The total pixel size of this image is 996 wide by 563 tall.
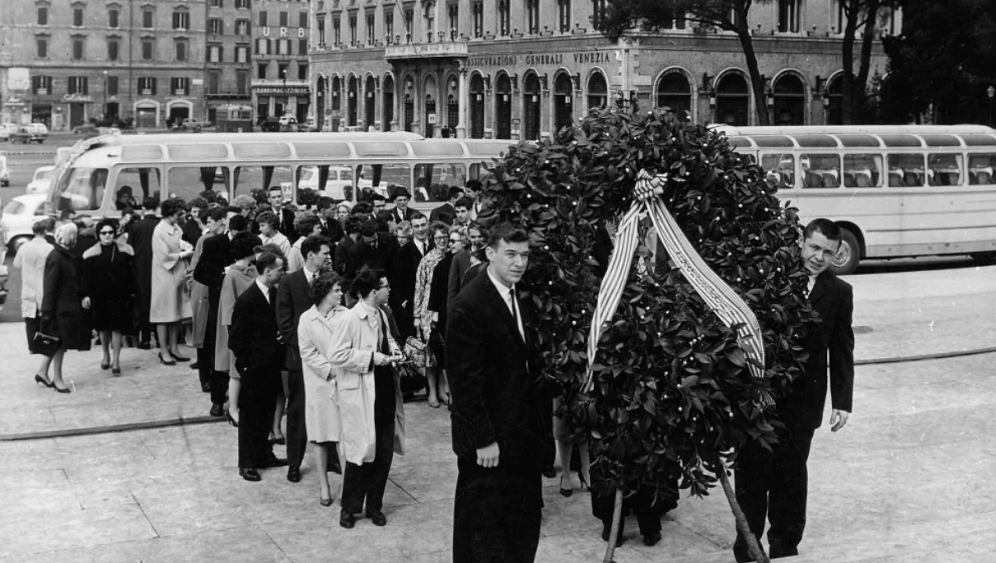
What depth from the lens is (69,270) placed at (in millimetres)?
13812

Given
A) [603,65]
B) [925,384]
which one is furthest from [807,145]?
[603,65]

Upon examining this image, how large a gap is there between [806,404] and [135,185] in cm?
1750

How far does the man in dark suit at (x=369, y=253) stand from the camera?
13516mm

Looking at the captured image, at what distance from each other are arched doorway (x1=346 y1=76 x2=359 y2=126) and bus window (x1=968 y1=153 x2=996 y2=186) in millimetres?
58477

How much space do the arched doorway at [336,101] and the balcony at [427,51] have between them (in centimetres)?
954

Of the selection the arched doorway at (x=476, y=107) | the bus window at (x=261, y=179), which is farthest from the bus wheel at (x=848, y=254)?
the arched doorway at (x=476, y=107)

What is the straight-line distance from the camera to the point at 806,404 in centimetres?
813

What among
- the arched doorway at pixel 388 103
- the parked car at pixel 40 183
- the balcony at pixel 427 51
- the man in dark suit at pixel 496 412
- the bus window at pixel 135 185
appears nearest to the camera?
the man in dark suit at pixel 496 412

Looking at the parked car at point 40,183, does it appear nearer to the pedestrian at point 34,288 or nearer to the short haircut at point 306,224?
the pedestrian at point 34,288

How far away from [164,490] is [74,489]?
0.69 m

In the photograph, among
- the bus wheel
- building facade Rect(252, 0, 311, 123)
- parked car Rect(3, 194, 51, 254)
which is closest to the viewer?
the bus wheel

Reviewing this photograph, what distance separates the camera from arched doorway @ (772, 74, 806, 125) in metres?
55.3

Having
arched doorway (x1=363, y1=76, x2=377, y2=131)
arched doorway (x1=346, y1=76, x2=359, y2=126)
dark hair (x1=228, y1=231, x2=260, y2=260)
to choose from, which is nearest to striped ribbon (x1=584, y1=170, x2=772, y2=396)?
dark hair (x1=228, y1=231, x2=260, y2=260)

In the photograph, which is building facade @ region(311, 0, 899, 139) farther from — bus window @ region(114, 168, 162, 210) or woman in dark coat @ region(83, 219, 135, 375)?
woman in dark coat @ region(83, 219, 135, 375)
